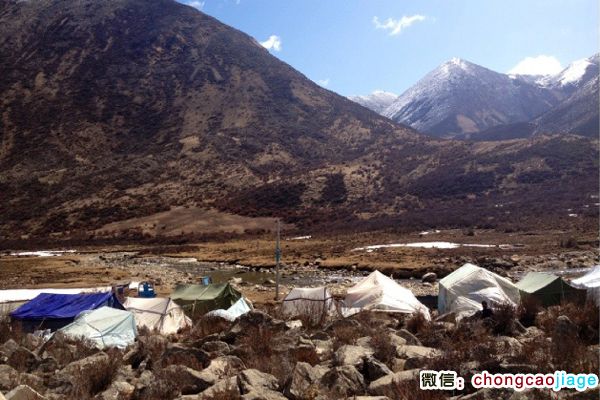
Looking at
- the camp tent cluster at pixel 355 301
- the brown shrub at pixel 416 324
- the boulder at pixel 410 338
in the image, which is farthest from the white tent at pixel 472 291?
the boulder at pixel 410 338

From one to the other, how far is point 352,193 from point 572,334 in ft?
224

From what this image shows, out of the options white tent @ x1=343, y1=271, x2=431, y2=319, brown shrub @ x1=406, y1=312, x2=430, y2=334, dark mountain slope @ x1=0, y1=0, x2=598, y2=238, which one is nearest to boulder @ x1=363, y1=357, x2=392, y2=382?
brown shrub @ x1=406, y1=312, x2=430, y2=334

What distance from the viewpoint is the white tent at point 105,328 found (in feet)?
38.4

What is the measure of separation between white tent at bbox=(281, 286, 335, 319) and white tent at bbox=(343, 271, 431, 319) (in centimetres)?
64

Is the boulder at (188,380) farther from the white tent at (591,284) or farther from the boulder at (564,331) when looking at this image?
the white tent at (591,284)

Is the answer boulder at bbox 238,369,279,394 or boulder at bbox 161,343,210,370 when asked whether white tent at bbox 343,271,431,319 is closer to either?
boulder at bbox 161,343,210,370

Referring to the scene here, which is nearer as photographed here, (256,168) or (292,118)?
(256,168)

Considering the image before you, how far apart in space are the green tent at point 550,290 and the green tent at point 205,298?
9.96 meters

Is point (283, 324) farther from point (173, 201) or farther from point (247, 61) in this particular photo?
point (247, 61)

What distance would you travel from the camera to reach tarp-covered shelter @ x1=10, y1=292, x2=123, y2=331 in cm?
1564

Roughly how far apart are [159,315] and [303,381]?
9.72m

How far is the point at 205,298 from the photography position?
18.2m

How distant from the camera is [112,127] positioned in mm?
99812

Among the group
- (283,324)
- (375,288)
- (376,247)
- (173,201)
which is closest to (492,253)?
(376,247)
